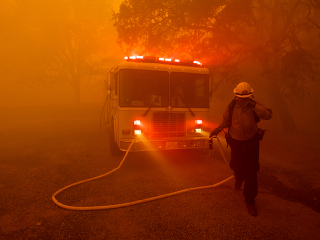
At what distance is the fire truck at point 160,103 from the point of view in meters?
6.06

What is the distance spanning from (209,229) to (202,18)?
1069 centimetres

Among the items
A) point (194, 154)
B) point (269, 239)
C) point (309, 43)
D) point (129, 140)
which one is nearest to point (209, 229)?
point (269, 239)

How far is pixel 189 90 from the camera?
6.56 m

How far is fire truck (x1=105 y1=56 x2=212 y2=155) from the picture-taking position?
6059 millimetres

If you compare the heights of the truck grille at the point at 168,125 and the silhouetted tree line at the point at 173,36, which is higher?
the silhouetted tree line at the point at 173,36

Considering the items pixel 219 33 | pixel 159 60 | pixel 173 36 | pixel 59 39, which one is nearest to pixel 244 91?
pixel 159 60

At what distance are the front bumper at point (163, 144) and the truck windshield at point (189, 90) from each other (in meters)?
0.97

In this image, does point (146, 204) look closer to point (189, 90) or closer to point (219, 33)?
point (189, 90)

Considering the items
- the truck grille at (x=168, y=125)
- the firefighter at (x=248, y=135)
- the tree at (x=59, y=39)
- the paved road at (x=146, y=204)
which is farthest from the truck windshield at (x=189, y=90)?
the tree at (x=59, y=39)

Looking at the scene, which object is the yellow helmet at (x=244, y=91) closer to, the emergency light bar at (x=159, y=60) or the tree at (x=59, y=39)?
the emergency light bar at (x=159, y=60)

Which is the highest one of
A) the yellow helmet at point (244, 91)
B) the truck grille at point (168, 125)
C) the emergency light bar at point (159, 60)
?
the emergency light bar at point (159, 60)

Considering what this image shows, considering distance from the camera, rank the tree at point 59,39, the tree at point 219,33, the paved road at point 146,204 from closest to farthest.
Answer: the paved road at point 146,204, the tree at point 219,33, the tree at point 59,39

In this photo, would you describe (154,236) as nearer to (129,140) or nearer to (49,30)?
(129,140)

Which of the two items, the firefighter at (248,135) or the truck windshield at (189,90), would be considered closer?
the firefighter at (248,135)
